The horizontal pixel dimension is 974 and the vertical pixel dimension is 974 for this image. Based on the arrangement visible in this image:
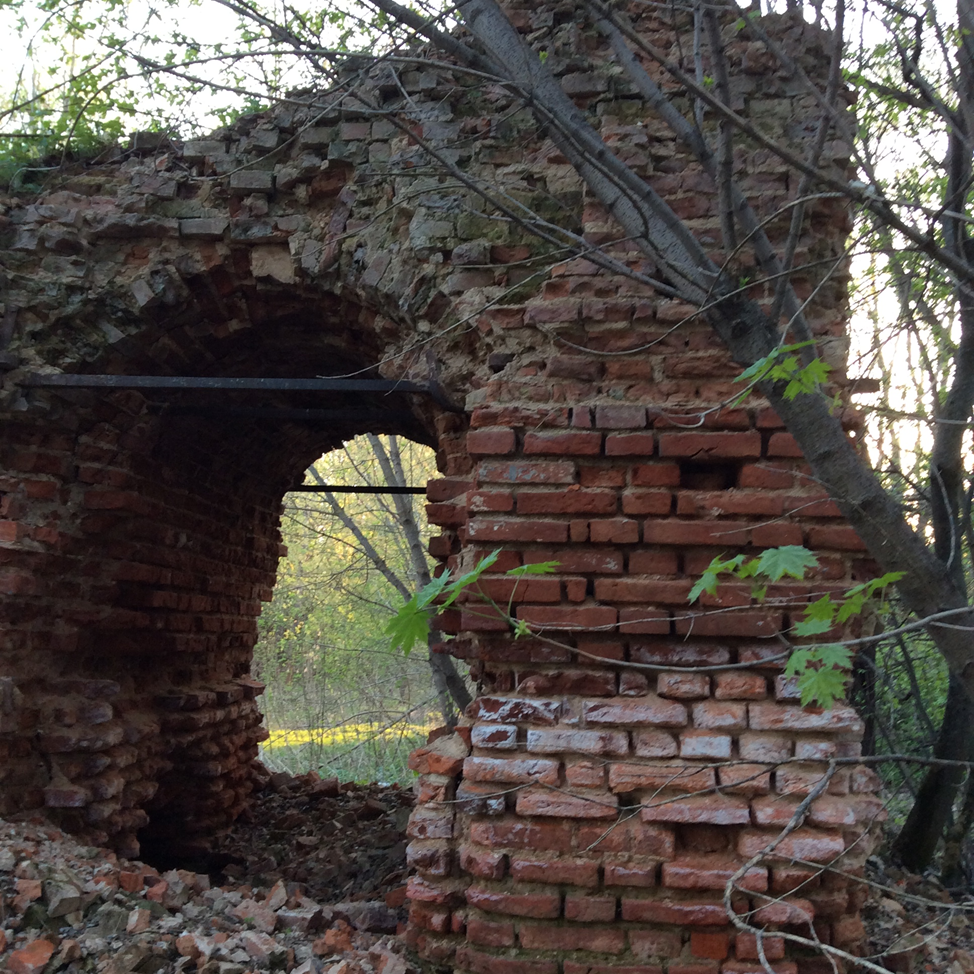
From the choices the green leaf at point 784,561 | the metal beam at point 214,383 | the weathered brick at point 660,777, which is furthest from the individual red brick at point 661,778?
the metal beam at point 214,383

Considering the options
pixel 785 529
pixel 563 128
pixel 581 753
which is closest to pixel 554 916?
pixel 581 753

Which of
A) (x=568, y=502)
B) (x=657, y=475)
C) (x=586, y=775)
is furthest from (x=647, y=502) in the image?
(x=586, y=775)

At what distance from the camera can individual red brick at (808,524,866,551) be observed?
261 centimetres

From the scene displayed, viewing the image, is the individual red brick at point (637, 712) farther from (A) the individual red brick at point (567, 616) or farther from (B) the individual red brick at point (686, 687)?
(A) the individual red brick at point (567, 616)

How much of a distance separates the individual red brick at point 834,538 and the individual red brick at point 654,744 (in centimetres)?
73

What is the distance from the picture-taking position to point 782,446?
2693 millimetres

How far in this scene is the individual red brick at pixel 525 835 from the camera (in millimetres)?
2521

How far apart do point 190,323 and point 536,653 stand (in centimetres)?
219

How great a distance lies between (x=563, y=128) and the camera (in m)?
2.30

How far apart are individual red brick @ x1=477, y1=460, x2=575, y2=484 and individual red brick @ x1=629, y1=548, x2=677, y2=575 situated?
32cm

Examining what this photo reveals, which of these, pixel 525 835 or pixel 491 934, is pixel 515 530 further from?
pixel 491 934

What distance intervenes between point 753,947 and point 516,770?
791mm

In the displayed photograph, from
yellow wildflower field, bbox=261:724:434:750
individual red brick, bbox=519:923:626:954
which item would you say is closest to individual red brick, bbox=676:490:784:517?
individual red brick, bbox=519:923:626:954

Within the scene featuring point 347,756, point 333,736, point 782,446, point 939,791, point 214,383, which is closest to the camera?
point 782,446
